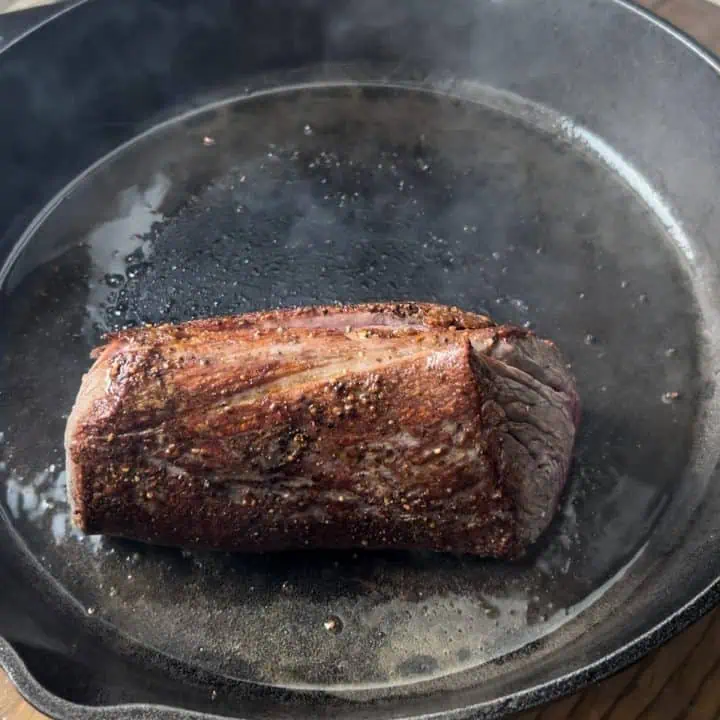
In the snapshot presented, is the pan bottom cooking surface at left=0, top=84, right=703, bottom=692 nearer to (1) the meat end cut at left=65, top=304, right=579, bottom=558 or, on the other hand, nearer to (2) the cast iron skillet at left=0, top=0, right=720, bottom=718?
(2) the cast iron skillet at left=0, top=0, right=720, bottom=718

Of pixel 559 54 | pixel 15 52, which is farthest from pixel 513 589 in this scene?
pixel 15 52

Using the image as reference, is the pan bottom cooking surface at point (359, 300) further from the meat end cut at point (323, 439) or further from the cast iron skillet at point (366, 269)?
the meat end cut at point (323, 439)

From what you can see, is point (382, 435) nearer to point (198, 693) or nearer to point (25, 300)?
point (198, 693)

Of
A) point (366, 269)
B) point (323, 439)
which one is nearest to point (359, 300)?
point (366, 269)

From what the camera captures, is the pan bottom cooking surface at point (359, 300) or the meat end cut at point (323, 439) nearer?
the meat end cut at point (323, 439)

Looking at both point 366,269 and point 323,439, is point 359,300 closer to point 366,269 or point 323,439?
point 366,269

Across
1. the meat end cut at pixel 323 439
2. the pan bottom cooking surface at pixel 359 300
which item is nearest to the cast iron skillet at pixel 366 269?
the pan bottom cooking surface at pixel 359 300
